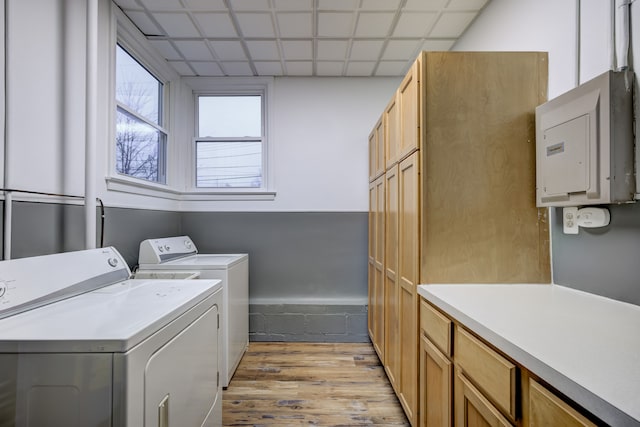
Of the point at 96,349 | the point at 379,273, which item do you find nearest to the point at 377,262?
the point at 379,273

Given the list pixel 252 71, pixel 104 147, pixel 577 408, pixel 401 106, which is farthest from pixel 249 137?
pixel 577 408

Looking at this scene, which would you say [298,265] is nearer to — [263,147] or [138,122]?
[263,147]

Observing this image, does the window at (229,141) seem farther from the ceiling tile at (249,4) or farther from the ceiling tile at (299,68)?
the ceiling tile at (249,4)

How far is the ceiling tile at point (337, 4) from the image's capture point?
6.32 ft

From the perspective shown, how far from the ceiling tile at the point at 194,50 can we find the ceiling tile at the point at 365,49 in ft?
3.96

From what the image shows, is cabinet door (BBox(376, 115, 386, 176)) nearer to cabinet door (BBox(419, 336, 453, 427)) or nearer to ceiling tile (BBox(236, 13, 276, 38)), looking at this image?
ceiling tile (BBox(236, 13, 276, 38))

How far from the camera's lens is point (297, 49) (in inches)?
97.4

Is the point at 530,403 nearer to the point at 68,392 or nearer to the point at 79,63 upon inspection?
the point at 68,392

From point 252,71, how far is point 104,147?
1.54 m

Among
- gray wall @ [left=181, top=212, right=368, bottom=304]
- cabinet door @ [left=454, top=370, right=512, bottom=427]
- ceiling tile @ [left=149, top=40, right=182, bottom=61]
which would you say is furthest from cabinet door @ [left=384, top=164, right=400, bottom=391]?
ceiling tile @ [left=149, top=40, right=182, bottom=61]

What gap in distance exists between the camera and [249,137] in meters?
3.05

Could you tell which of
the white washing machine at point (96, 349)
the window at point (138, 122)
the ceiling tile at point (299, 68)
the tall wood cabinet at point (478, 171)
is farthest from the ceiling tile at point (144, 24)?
the tall wood cabinet at point (478, 171)

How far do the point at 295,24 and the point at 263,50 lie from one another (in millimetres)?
449

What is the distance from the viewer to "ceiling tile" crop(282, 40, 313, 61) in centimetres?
237
